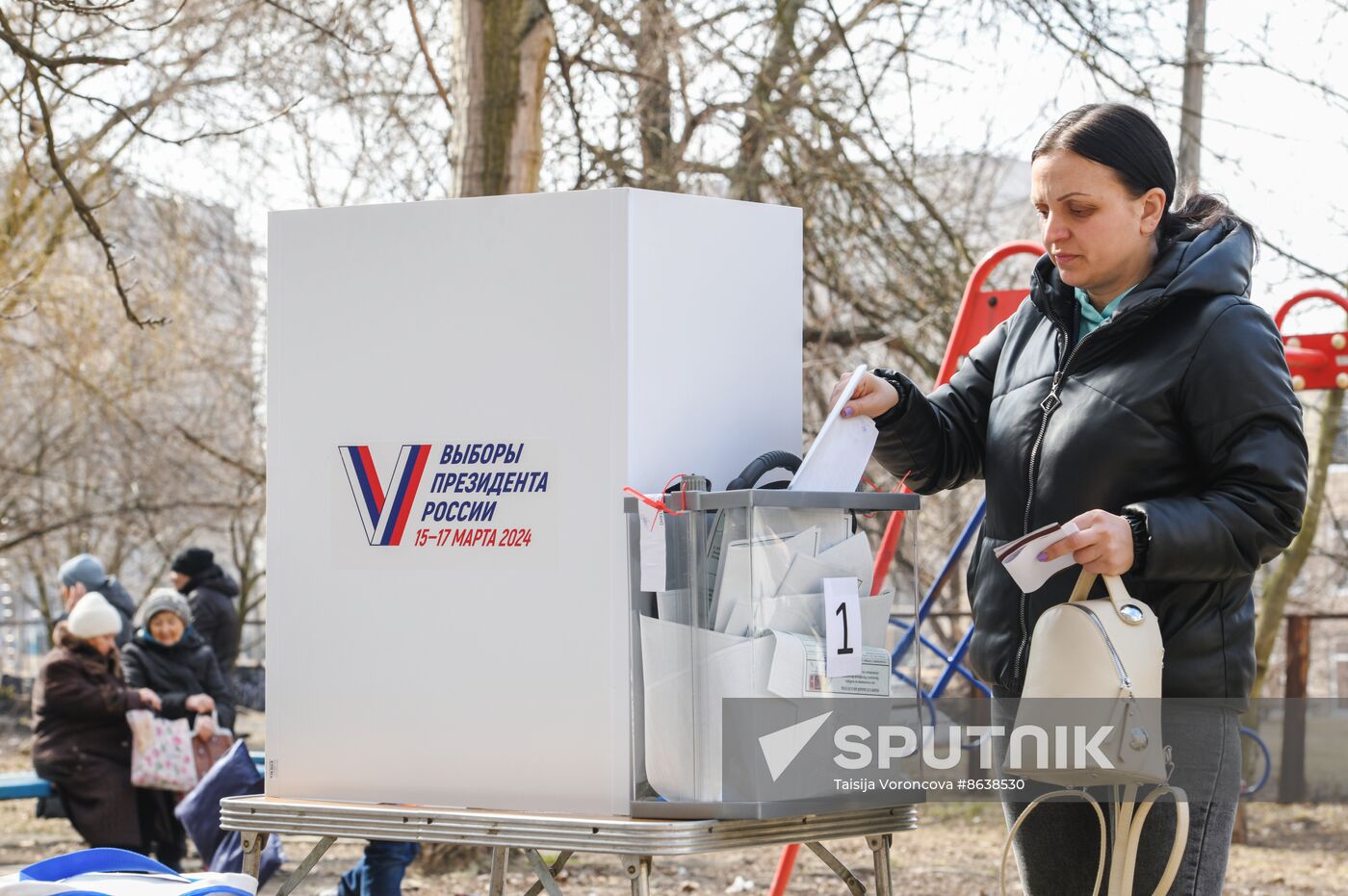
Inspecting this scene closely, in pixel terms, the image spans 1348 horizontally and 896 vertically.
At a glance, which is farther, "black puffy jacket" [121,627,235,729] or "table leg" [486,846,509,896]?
"black puffy jacket" [121,627,235,729]

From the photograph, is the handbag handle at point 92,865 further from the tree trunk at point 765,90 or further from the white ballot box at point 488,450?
the tree trunk at point 765,90

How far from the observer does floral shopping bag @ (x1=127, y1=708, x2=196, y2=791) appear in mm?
6703

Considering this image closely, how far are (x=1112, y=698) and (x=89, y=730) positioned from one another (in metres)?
5.76

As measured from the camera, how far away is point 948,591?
10453 millimetres

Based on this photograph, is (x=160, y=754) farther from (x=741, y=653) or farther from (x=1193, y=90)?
(x=1193, y=90)

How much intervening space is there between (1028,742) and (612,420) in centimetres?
82

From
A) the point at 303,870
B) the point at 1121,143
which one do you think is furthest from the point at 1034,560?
the point at 303,870

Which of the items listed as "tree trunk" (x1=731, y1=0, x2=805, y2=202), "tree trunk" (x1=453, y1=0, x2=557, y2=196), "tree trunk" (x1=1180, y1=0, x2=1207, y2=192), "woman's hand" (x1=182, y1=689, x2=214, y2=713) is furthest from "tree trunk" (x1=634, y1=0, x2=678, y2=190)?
"woman's hand" (x1=182, y1=689, x2=214, y2=713)

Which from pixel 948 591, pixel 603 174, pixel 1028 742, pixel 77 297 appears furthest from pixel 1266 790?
pixel 77 297

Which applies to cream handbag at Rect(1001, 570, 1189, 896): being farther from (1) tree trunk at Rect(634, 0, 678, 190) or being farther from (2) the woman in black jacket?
(1) tree trunk at Rect(634, 0, 678, 190)

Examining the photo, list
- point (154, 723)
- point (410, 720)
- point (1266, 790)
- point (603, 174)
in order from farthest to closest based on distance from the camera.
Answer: point (1266, 790)
point (603, 174)
point (154, 723)
point (410, 720)

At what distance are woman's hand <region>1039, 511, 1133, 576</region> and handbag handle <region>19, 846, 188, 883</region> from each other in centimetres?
156

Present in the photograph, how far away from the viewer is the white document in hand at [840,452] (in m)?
2.39

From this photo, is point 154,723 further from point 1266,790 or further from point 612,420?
point 1266,790
